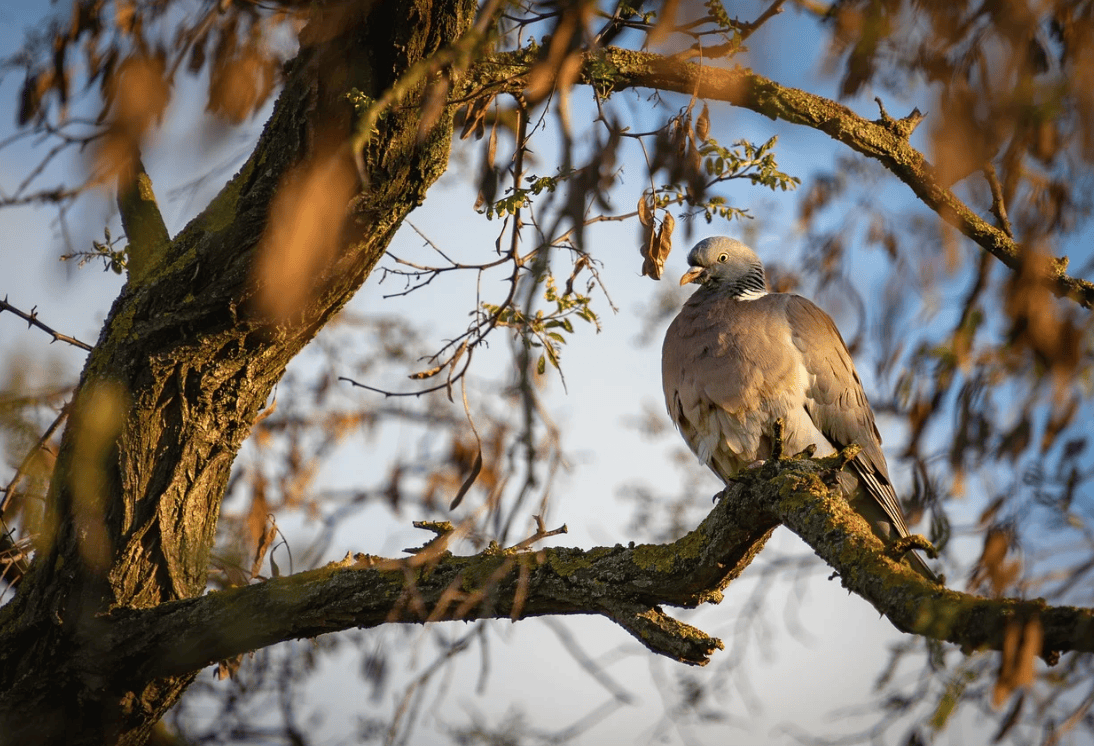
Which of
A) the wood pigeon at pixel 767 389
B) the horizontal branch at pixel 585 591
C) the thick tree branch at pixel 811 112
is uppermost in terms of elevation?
the thick tree branch at pixel 811 112

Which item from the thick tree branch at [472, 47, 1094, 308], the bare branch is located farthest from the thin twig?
the thick tree branch at [472, 47, 1094, 308]

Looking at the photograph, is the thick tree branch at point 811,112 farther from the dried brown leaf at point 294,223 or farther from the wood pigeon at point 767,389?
the wood pigeon at point 767,389

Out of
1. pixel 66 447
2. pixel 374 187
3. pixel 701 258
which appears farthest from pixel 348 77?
pixel 701 258

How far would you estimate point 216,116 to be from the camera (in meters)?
2.15

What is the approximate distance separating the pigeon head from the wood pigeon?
0.53ft

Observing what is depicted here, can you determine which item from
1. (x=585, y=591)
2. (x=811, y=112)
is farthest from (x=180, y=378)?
(x=811, y=112)

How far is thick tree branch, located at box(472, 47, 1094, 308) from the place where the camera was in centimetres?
354

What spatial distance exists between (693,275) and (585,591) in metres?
2.24

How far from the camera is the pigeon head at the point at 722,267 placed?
4.70 m

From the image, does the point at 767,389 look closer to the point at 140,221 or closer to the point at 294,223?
the point at 294,223

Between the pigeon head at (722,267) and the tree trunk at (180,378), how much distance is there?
1.87 metres

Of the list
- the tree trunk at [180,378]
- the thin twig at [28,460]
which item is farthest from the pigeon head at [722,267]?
the thin twig at [28,460]

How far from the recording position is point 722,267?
4.75 m

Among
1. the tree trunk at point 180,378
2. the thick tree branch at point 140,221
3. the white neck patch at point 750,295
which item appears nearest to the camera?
the tree trunk at point 180,378
